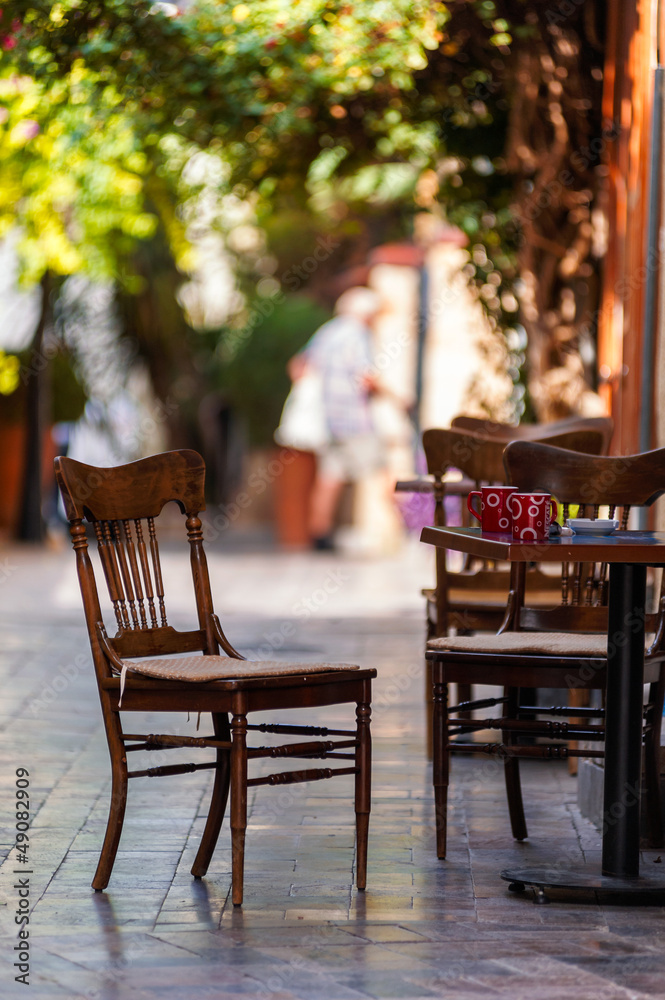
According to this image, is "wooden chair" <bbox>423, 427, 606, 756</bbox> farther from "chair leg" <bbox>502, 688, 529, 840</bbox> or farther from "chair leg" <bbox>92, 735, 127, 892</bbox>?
"chair leg" <bbox>92, 735, 127, 892</bbox>

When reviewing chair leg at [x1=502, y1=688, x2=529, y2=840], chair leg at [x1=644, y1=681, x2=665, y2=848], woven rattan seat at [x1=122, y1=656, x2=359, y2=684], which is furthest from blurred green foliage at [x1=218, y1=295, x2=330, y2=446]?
woven rattan seat at [x1=122, y1=656, x2=359, y2=684]

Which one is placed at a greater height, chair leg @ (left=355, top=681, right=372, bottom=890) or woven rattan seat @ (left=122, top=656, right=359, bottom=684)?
woven rattan seat @ (left=122, top=656, right=359, bottom=684)

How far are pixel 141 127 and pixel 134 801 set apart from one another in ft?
11.8

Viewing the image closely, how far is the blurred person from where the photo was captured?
1020 cm

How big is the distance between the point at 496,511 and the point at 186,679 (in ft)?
2.45

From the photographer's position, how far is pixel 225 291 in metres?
14.5

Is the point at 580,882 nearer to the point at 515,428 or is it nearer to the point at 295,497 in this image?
the point at 515,428

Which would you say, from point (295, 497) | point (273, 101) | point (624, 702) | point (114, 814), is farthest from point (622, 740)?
Result: point (295, 497)

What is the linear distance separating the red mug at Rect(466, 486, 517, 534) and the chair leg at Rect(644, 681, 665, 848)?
2.04 feet

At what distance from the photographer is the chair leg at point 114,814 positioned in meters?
2.96

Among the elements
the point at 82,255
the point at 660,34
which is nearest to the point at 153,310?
the point at 82,255

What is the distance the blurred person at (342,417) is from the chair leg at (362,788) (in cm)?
723

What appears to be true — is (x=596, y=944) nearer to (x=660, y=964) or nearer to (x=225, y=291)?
(x=660, y=964)

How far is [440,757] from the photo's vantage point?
3260 mm
